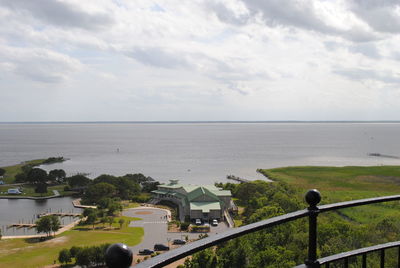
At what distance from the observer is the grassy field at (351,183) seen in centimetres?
3467

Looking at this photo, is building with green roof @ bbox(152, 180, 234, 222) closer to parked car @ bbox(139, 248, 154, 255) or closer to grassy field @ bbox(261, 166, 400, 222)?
grassy field @ bbox(261, 166, 400, 222)

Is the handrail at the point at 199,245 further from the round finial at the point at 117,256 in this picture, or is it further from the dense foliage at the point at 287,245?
the dense foliage at the point at 287,245

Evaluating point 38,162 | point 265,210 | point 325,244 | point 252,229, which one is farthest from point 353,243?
point 38,162

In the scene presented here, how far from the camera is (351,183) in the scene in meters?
53.3

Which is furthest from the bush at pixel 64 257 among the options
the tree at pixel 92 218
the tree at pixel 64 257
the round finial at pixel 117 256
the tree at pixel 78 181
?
the tree at pixel 78 181

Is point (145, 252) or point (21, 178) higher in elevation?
point (145, 252)

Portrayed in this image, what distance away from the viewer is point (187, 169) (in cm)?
7394

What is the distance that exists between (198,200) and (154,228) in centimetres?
753

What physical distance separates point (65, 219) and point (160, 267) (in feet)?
139

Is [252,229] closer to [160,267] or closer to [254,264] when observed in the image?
[160,267]

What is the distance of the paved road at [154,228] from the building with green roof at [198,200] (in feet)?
6.74

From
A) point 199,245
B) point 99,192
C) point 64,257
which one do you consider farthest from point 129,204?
point 199,245

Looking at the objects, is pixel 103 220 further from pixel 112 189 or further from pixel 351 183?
pixel 351 183

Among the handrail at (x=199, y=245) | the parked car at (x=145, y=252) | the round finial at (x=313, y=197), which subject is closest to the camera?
the handrail at (x=199, y=245)
